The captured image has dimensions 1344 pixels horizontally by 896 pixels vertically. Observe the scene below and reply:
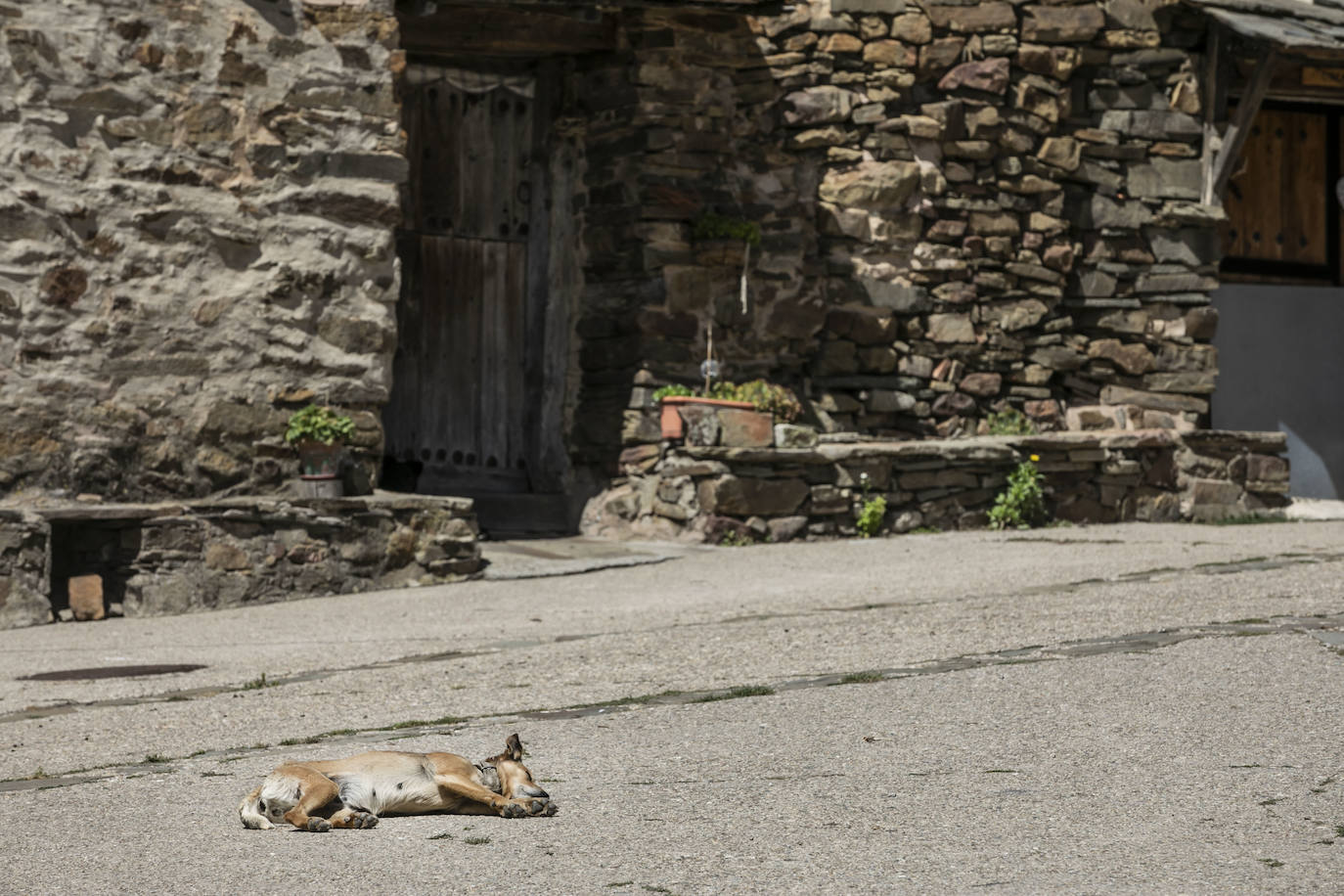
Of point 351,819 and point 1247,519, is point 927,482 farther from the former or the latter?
point 351,819

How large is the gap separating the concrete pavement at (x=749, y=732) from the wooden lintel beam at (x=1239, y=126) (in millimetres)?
4560

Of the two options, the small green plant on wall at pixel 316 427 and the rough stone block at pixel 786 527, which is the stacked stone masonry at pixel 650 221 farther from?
the rough stone block at pixel 786 527

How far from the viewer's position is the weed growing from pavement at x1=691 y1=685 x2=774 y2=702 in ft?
17.2

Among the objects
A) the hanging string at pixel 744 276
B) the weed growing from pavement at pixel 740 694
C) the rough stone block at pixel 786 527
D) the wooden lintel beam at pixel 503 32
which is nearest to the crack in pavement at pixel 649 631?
the weed growing from pavement at pixel 740 694

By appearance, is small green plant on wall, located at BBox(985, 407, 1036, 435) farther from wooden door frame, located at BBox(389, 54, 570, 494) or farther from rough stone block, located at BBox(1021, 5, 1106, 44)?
wooden door frame, located at BBox(389, 54, 570, 494)

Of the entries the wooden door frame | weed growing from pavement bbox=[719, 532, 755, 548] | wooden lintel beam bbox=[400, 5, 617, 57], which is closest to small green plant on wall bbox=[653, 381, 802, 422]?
weed growing from pavement bbox=[719, 532, 755, 548]

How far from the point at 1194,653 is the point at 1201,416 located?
7188 millimetres

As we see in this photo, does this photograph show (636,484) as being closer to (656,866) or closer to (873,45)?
(873,45)

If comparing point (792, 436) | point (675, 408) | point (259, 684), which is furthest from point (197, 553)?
point (792, 436)

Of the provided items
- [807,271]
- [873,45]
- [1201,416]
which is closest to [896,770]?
[807,271]

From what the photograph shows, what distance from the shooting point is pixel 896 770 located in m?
4.27

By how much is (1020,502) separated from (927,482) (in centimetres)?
68

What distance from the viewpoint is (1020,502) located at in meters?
10.8

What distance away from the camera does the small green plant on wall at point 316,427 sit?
834cm
